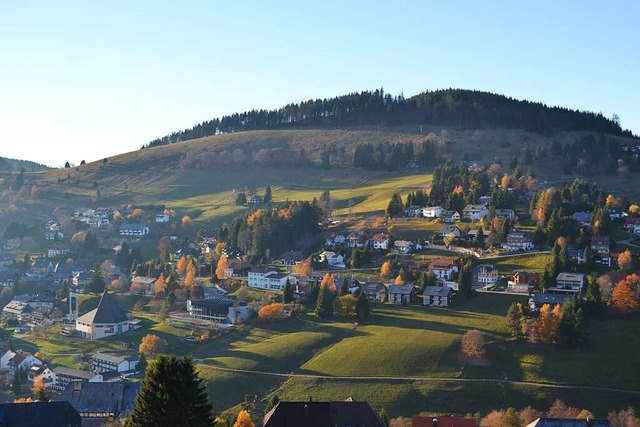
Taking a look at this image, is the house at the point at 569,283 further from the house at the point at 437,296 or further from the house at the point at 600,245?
the house at the point at 437,296

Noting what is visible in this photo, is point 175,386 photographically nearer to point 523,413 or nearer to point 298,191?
point 523,413

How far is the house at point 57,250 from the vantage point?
12444 centimetres

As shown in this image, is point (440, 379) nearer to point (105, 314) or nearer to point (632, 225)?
point (105, 314)

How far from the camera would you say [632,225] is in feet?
311

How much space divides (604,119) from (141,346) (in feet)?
473

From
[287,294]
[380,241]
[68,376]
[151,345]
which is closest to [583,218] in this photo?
[380,241]

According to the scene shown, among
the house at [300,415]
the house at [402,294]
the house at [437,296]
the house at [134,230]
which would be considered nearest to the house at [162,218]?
the house at [134,230]

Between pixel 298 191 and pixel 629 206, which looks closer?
pixel 629 206

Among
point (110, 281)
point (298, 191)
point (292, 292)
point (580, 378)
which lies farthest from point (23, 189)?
point (580, 378)

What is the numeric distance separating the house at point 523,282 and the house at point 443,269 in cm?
691

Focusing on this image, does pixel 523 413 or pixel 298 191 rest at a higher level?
pixel 298 191

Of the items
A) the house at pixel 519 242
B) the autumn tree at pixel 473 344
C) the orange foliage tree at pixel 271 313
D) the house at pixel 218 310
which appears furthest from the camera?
the house at pixel 519 242

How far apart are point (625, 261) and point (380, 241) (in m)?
31.5

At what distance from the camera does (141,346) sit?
75.1m
